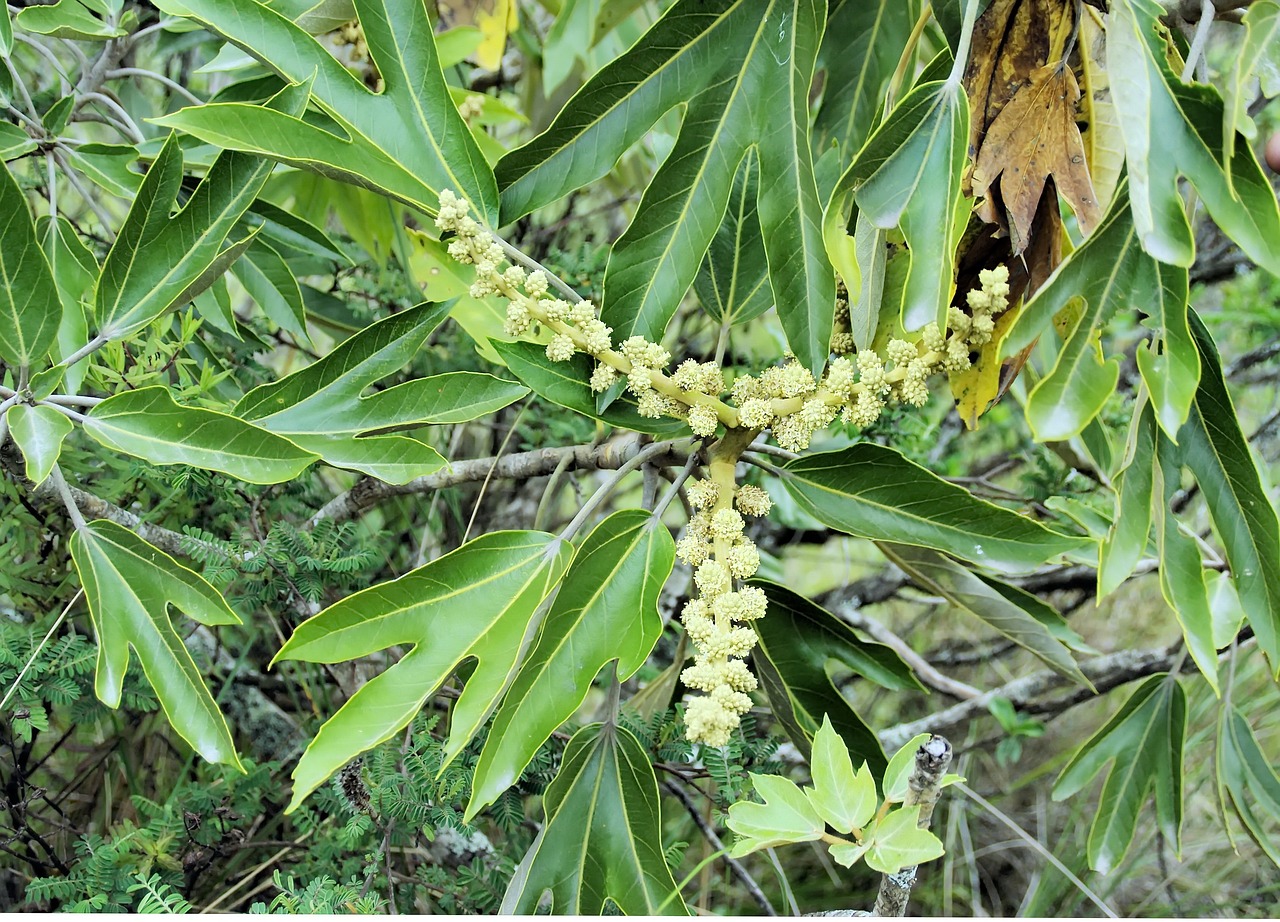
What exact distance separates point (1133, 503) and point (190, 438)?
67 centimetres

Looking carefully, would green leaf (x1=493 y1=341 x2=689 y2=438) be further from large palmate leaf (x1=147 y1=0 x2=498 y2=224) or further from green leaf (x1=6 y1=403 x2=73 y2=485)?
green leaf (x1=6 y1=403 x2=73 y2=485)

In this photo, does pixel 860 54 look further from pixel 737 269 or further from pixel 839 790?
pixel 839 790

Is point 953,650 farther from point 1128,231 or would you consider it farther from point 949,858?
point 1128,231

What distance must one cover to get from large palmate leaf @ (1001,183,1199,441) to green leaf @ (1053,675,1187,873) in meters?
0.60

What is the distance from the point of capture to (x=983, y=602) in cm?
85

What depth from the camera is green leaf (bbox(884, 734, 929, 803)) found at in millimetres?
592

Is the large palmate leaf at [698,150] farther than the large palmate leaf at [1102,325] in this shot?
Yes

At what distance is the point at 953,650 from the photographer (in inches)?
74.2

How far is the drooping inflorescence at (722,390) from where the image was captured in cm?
61

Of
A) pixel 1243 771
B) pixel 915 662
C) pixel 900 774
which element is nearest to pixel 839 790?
pixel 900 774

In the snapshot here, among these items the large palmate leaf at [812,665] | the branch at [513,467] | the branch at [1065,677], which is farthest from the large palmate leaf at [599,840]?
the branch at [1065,677]

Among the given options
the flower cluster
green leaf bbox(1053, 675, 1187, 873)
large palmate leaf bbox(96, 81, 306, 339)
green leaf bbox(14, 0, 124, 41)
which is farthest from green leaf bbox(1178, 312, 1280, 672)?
green leaf bbox(14, 0, 124, 41)

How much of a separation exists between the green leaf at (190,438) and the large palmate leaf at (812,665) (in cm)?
42

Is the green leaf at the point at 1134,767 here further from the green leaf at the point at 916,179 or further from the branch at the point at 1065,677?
the green leaf at the point at 916,179
